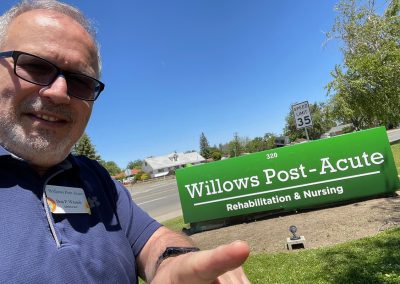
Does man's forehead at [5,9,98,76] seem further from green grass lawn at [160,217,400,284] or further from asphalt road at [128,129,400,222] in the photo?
asphalt road at [128,129,400,222]

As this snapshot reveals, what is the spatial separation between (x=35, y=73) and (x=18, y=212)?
645mm

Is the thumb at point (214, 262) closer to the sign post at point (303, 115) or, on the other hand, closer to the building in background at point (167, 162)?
the sign post at point (303, 115)

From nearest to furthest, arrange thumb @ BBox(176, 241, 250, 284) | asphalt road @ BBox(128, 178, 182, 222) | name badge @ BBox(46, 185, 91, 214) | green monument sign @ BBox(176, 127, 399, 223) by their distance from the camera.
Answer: thumb @ BBox(176, 241, 250, 284), name badge @ BBox(46, 185, 91, 214), green monument sign @ BBox(176, 127, 399, 223), asphalt road @ BBox(128, 178, 182, 222)

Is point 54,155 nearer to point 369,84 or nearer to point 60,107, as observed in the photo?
point 60,107

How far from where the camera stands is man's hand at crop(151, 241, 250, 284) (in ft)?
2.32

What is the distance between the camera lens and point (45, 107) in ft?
4.92

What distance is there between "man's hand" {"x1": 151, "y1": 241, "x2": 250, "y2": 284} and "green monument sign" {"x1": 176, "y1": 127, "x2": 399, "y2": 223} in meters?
7.87

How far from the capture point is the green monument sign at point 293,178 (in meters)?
8.04

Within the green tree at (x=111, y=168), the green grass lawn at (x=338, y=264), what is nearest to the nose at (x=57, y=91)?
the green grass lawn at (x=338, y=264)

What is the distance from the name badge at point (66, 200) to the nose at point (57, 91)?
0.40 m

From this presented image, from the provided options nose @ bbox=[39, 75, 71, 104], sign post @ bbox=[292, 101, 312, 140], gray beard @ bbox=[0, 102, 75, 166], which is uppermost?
sign post @ bbox=[292, 101, 312, 140]

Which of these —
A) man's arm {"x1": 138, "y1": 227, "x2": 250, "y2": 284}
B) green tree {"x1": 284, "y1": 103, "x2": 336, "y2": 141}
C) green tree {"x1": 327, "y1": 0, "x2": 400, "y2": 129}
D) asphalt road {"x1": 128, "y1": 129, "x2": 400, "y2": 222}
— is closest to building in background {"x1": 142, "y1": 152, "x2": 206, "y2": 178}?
green tree {"x1": 284, "y1": 103, "x2": 336, "y2": 141}

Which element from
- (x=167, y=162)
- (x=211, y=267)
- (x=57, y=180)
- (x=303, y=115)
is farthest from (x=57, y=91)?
(x=167, y=162)

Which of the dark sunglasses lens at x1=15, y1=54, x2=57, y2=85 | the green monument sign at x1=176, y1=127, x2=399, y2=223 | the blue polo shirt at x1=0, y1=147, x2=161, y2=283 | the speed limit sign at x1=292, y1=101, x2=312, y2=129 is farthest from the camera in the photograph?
the speed limit sign at x1=292, y1=101, x2=312, y2=129
